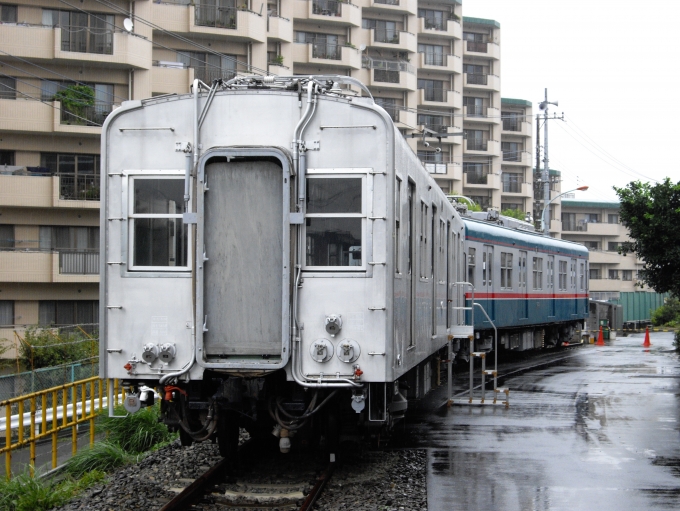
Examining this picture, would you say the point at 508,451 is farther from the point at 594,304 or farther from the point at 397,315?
the point at 594,304

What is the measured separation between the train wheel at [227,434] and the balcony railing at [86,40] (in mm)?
25056

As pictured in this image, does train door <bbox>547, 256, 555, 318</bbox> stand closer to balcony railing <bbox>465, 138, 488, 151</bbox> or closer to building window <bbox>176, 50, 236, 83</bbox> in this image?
building window <bbox>176, 50, 236, 83</bbox>

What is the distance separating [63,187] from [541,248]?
1526cm

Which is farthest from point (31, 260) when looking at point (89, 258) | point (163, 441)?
point (163, 441)

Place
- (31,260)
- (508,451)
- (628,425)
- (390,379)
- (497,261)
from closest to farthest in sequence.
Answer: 1. (390,379)
2. (508,451)
3. (628,425)
4. (497,261)
5. (31,260)

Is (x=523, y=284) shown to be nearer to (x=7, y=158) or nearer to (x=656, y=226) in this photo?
(x=656, y=226)

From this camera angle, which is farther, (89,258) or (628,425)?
(89,258)

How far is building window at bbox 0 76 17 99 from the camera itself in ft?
102

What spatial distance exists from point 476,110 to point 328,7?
18.9 metres

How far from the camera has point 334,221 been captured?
319 inches

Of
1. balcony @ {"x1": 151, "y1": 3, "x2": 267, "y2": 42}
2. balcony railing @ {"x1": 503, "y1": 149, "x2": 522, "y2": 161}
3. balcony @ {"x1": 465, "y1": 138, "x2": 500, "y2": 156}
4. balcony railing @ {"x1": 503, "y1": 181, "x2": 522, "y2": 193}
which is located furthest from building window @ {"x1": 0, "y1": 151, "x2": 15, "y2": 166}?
balcony railing @ {"x1": 503, "y1": 149, "x2": 522, "y2": 161}

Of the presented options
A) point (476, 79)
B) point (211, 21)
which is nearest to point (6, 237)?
point (211, 21)

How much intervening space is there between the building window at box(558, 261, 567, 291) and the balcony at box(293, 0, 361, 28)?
24.6 m

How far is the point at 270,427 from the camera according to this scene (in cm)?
925
